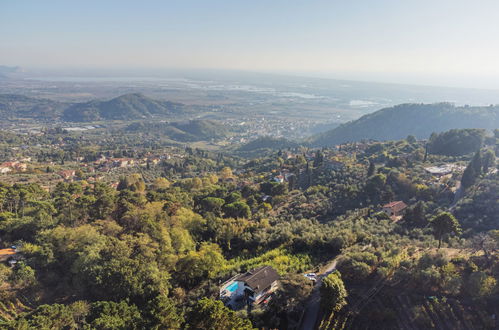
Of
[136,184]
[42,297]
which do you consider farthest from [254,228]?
[136,184]

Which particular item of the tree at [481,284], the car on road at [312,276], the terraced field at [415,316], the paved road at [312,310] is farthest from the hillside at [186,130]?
the tree at [481,284]

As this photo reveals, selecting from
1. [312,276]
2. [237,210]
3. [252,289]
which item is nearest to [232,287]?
[252,289]

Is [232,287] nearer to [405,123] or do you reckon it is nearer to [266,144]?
[266,144]

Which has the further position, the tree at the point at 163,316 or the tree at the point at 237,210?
the tree at the point at 237,210

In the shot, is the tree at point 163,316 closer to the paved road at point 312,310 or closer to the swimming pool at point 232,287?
the swimming pool at point 232,287

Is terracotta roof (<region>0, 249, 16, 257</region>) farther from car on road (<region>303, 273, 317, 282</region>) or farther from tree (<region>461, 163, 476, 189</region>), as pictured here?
tree (<region>461, 163, 476, 189</region>)

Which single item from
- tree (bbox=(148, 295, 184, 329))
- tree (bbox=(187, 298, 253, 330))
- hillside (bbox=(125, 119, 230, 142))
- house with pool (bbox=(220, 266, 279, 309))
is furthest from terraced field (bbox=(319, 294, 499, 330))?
hillside (bbox=(125, 119, 230, 142))

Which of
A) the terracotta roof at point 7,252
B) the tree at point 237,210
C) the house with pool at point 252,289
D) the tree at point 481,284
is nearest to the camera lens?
the tree at point 481,284

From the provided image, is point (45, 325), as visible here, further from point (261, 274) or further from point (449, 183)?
point (449, 183)
